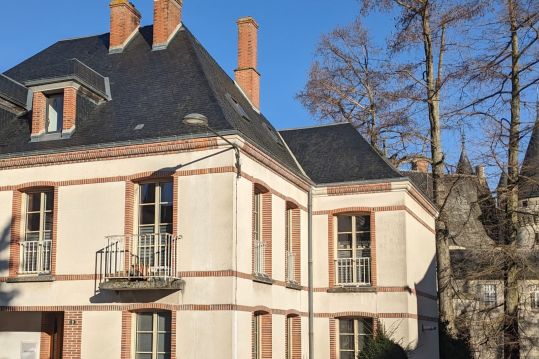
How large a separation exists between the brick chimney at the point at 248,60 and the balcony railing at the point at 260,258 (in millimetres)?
6809

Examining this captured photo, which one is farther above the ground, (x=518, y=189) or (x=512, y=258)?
(x=518, y=189)

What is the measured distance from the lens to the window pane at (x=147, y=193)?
16.6 meters

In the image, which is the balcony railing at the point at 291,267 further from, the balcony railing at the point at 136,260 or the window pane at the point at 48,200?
the window pane at the point at 48,200

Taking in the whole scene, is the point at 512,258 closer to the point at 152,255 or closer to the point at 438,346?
the point at 438,346

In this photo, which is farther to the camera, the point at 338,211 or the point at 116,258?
the point at 338,211

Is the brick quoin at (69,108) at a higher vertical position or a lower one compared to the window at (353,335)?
higher

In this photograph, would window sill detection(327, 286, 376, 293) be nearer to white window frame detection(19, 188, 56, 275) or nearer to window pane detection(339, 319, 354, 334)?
window pane detection(339, 319, 354, 334)

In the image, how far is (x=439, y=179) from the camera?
23875 mm


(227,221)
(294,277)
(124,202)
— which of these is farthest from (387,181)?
(124,202)

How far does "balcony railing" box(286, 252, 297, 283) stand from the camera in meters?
19.3

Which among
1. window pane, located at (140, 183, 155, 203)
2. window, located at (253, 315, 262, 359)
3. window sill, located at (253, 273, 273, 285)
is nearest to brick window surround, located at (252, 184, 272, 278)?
window sill, located at (253, 273, 273, 285)

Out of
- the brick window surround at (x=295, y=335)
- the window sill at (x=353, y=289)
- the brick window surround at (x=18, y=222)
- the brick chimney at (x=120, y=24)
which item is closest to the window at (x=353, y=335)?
the window sill at (x=353, y=289)

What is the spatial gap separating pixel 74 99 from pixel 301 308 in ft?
27.1

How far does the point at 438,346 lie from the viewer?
76.2ft
